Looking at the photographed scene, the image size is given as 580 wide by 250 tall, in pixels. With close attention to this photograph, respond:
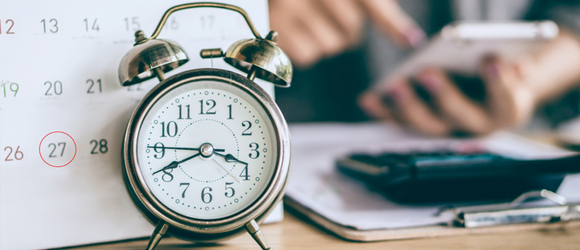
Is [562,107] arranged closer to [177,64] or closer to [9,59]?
[177,64]

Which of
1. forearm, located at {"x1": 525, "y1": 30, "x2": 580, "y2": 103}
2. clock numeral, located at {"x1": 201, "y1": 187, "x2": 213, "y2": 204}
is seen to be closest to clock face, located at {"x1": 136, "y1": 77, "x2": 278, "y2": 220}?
clock numeral, located at {"x1": 201, "y1": 187, "x2": 213, "y2": 204}

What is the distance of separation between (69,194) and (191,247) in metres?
0.17

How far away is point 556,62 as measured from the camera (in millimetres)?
1282

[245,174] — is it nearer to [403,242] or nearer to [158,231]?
[158,231]

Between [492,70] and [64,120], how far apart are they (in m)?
0.98

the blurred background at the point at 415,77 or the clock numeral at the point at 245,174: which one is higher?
the blurred background at the point at 415,77

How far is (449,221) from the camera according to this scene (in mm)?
486

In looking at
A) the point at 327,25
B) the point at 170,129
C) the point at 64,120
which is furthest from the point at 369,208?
the point at 327,25

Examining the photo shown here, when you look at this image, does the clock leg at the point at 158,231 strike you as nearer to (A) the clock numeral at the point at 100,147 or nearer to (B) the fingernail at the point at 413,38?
(A) the clock numeral at the point at 100,147

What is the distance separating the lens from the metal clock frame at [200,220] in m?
0.39

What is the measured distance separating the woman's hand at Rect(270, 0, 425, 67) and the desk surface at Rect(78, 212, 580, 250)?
0.76 m

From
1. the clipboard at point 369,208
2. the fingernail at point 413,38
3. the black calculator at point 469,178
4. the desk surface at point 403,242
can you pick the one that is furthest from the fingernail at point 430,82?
the desk surface at point 403,242

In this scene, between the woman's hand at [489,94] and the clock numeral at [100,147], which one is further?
the woman's hand at [489,94]

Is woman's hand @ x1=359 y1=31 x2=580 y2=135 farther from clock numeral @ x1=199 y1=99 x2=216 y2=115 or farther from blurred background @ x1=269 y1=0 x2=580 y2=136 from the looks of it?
clock numeral @ x1=199 y1=99 x2=216 y2=115
